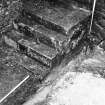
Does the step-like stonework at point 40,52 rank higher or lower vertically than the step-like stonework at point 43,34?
lower

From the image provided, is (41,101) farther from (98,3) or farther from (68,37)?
(98,3)

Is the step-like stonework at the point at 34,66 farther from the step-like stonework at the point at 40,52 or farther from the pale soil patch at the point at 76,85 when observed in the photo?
the pale soil patch at the point at 76,85

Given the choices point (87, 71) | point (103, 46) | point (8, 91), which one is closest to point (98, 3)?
point (103, 46)

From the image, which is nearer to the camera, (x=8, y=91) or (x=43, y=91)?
(x=8, y=91)

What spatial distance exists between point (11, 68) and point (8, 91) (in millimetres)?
530

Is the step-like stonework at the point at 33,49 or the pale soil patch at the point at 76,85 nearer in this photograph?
the pale soil patch at the point at 76,85

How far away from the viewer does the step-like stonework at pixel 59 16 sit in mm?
4691

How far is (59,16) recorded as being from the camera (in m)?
4.90

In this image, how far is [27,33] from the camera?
4.91 meters

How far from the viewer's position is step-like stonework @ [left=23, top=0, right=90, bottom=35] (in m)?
4.69

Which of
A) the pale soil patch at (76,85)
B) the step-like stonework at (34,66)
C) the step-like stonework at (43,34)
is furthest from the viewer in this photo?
the step-like stonework at (43,34)

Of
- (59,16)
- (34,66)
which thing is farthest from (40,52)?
(59,16)

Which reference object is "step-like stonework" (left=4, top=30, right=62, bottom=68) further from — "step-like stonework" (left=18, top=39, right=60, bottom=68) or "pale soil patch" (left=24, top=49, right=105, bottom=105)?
"pale soil patch" (left=24, top=49, right=105, bottom=105)

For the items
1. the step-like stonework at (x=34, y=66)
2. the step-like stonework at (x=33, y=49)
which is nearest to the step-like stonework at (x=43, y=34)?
the step-like stonework at (x=33, y=49)
